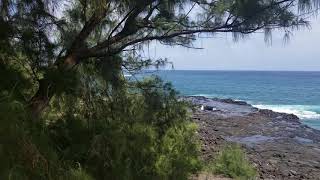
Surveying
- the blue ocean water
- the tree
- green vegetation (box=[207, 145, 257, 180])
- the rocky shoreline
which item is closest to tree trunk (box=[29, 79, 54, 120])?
the tree

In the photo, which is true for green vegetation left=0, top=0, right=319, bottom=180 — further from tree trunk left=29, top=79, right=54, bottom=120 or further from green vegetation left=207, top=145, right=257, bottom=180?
green vegetation left=207, top=145, right=257, bottom=180

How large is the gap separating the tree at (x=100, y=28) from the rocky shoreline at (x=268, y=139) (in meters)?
2.12

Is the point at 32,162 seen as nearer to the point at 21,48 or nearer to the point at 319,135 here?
the point at 21,48

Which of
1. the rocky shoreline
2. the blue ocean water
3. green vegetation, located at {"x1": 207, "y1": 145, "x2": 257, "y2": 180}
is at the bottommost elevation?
the blue ocean water

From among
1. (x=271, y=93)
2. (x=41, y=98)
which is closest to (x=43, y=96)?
(x=41, y=98)

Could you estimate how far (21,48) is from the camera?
213 inches

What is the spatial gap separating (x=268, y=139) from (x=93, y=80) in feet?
43.2

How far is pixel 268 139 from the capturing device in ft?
60.8

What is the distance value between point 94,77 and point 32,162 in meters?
2.14

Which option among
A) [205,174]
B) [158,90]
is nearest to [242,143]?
[205,174]

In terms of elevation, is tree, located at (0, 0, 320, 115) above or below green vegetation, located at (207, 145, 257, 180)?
above

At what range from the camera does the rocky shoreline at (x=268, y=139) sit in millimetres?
13148

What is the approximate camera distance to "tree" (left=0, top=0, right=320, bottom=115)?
17.4 feet

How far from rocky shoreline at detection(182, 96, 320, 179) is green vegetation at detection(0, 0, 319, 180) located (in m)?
1.81
